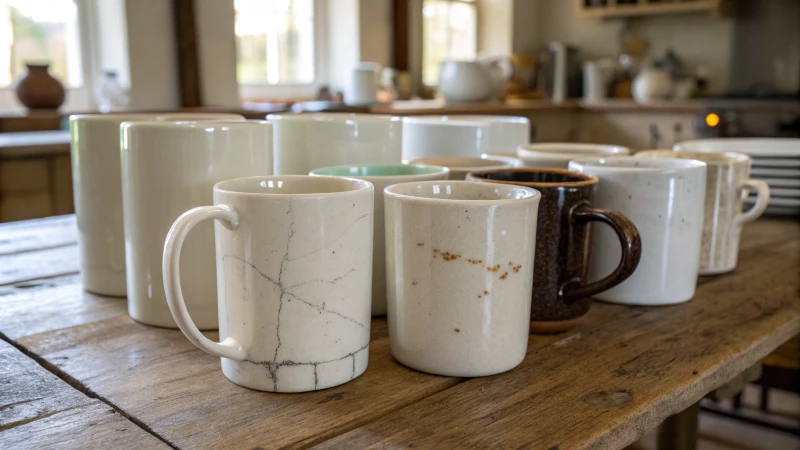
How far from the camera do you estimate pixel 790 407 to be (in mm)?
2195

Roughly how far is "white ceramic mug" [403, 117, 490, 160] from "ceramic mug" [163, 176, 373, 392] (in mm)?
338

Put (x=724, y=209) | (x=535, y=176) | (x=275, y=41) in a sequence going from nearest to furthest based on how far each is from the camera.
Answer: (x=535, y=176)
(x=724, y=209)
(x=275, y=41)

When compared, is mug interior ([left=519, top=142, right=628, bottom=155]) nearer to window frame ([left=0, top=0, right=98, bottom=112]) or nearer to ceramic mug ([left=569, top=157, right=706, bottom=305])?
ceramic mug ([left=569, top=157, right=706, bottom=305])

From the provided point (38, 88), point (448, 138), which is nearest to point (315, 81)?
point (38, 88)

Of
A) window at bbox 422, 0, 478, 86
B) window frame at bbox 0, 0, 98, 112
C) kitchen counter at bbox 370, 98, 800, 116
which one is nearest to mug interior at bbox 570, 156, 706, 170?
kitchen counter at bbox 370, 98, 800, 116

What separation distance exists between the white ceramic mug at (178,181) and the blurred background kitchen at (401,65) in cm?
146

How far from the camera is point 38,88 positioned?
235 centimetres

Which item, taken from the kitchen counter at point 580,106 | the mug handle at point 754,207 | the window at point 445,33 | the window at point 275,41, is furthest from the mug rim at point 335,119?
the window at point 445,33

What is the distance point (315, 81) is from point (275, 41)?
30cm

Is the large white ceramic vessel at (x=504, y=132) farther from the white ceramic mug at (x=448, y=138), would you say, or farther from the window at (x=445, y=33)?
the window at (x=445, y=33)

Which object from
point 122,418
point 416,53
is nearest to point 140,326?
point 122,418

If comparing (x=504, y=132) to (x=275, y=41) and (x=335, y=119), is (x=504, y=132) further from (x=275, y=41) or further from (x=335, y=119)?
(x=275, y=41)

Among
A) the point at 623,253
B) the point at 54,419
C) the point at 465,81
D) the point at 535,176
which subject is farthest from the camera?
the point at 465,81

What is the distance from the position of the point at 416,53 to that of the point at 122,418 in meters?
3.56
